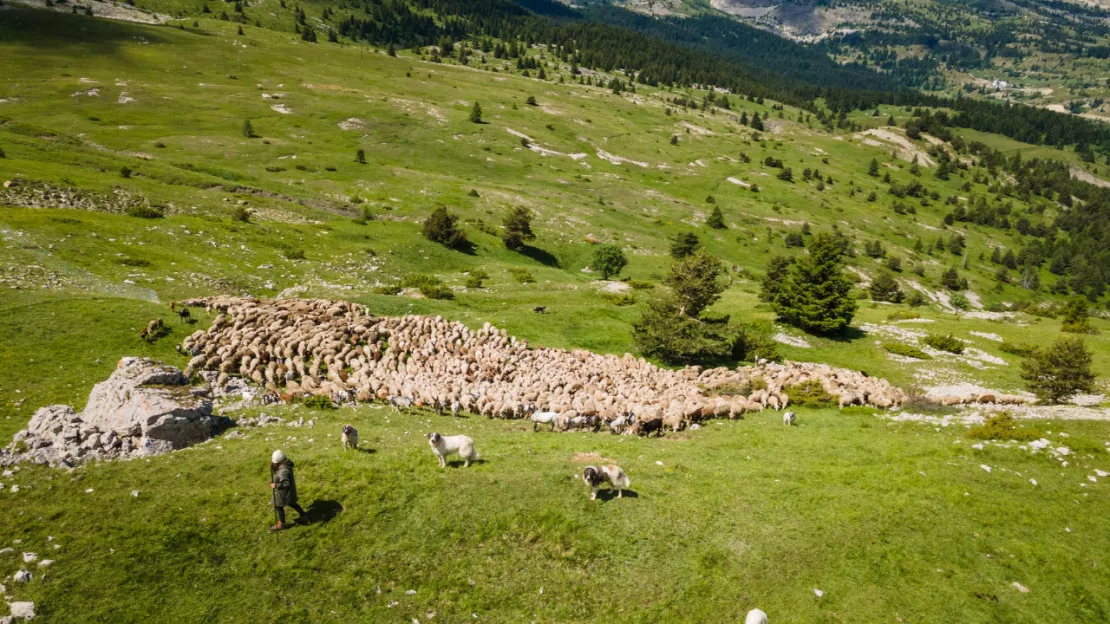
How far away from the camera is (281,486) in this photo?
45.8 ft

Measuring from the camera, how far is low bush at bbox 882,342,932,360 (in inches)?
1754

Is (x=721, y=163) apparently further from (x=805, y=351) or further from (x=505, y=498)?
(x=505, y=498)

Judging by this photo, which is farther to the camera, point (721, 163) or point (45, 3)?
point (721, 163)

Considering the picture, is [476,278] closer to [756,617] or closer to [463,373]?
[463,373]

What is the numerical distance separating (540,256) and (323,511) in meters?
66.7

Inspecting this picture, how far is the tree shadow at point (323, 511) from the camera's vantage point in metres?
15.0

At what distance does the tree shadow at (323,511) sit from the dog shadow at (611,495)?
28.7 feet

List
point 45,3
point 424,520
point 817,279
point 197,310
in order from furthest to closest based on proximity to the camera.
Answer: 1. point 45,3
2. point 817,279
3. point 197,310
4. point 424,520

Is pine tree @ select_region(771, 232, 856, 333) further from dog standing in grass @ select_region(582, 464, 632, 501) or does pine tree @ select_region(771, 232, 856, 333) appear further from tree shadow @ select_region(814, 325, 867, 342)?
dog standing in grass @ select_region(582, 464, 632, 501)

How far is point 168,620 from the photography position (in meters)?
11.7

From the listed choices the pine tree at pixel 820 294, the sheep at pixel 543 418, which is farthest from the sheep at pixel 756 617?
the pine tree at pixel 820 294

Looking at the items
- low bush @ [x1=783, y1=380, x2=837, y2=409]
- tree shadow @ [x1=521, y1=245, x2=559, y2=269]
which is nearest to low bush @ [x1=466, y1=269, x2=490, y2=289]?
tree shadow @ [x1=521, y1=245, x2=559, y2=269]

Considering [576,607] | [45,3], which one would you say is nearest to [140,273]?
[576,607]

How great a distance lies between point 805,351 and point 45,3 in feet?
896
